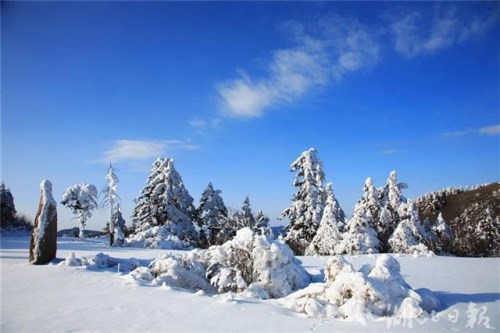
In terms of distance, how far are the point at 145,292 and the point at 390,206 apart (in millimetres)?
21602

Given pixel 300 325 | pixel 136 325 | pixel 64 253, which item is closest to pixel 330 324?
pixel 300 325

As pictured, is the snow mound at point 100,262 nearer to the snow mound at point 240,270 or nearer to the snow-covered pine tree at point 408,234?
the snow mound at point 240,270

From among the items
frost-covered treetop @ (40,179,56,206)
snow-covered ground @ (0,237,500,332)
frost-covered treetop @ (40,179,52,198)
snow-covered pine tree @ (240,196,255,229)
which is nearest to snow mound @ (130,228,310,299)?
snow-covered ground @ (0,237,500,332)

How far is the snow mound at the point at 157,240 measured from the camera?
20188mm

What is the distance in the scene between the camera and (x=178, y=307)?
631 centimetres

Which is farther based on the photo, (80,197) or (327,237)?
(80,197)

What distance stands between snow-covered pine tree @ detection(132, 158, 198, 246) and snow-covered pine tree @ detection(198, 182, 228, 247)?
1.96 m

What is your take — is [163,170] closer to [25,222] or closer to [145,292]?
[25,222]

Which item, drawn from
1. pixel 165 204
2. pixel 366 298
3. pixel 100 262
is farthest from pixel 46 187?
pixel 165 204

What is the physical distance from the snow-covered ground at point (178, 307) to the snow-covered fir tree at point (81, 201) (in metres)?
16.7

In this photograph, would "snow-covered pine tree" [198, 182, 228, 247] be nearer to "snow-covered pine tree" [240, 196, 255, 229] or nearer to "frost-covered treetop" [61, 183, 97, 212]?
"snow-covered pine tree" [240, 196, 255, 229]

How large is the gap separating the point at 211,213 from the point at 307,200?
8.06 meters

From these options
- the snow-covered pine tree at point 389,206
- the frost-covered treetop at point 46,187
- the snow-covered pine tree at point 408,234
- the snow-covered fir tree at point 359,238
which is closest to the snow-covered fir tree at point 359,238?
the snow-covered fir tree at point 359,238

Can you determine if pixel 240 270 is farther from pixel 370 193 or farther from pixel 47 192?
pixel 370 193
